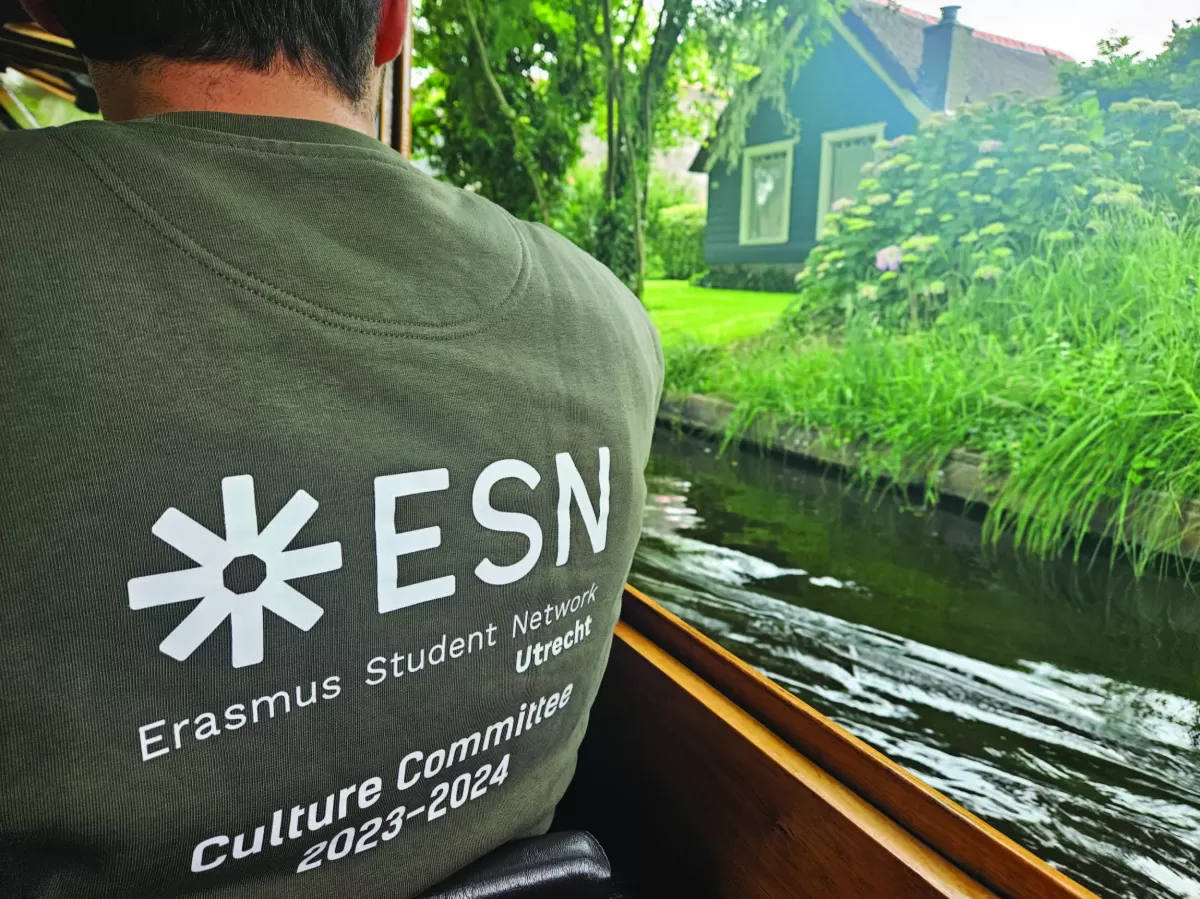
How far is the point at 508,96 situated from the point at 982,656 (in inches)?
226

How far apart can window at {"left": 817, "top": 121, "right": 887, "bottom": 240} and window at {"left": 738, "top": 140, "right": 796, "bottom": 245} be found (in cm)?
37

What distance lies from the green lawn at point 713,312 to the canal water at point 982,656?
6.63 ft

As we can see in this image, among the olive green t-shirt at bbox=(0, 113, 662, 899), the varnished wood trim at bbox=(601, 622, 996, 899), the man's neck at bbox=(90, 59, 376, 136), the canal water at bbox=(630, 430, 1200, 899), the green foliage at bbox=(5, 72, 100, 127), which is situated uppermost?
the green foliage at bbox=(5, 72, 100, 127)

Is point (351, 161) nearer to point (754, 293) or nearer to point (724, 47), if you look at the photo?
point (754, 293)

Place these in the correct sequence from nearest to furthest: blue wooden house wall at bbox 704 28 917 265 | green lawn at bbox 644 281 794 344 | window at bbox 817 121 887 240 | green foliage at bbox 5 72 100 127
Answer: green foliage at bbox 5 72 100 127, blue wooden house wall at bbox 704 28 917 265, window at bbox 817 121 887 240, green lawn at bbox 644 281 794 344

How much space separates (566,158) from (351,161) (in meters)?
6.28

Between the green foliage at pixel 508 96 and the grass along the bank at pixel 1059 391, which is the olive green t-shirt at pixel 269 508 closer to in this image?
the grass along the bank at pixel 1059 391

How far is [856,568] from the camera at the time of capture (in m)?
A: 2.46

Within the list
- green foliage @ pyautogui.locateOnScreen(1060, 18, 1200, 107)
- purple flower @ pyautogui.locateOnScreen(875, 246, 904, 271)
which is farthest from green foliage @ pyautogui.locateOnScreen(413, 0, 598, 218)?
green foliage @ pyautogui.locateOnScreen(1060, 18, 1200, 107)

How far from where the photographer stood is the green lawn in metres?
4.87

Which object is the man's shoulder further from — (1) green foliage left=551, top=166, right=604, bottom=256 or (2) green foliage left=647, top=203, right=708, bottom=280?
(1) green foliage left=551, top=166, right=604, bottom=256

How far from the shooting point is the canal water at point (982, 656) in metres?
1.25

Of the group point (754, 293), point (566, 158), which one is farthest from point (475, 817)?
point (566, 158)

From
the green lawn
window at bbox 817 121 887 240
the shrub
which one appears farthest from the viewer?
the shrub
